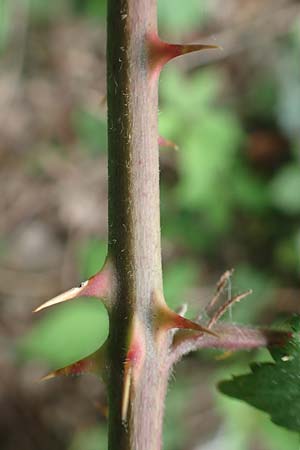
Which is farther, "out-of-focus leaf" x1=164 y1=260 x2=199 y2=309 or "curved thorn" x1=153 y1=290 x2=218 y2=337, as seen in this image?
"out-of-focus leaf" x1=164 y1=260 x2=199 y2=309

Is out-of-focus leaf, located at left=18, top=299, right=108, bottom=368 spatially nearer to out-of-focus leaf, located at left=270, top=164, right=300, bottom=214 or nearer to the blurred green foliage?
the blurred green foliage

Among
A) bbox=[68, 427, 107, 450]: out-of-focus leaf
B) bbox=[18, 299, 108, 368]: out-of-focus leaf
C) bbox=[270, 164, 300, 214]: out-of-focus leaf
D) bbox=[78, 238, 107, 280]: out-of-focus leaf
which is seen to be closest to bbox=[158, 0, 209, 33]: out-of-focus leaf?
bbox=[270, 164, 300, 214]: out-of-focus leaf

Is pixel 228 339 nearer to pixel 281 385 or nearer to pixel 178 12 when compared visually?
pixel 281 385

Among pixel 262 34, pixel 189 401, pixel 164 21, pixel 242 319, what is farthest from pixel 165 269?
pixel 262 34

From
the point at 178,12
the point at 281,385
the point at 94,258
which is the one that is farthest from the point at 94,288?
the point at 178,12

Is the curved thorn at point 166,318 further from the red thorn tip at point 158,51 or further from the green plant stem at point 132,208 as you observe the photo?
the red thorn tip at point 158,51

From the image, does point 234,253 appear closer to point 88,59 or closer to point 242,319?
point 242,319
